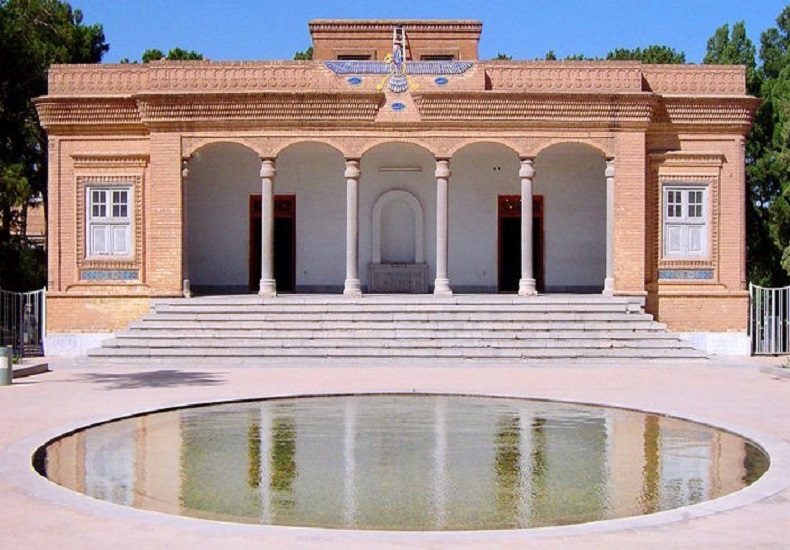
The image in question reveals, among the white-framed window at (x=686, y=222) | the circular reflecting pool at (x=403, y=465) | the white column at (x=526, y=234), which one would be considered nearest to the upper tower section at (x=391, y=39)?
the white column at (x=526, y=234)

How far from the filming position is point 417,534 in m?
6.00

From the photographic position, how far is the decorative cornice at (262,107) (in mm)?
21562

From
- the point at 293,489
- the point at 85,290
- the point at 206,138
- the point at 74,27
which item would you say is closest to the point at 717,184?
the point at 206,138

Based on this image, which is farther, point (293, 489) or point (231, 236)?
point (231, 236)

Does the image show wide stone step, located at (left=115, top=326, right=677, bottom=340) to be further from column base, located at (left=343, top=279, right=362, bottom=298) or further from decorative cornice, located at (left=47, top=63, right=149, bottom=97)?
decorative cornice, located at (left=47, top=63, right=149, bottom=97)

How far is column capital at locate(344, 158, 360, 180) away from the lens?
21.8 meters

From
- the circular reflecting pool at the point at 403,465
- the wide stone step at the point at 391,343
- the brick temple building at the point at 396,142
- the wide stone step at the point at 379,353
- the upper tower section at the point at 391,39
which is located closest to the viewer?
the circular reflecting pool at the point at 403,465

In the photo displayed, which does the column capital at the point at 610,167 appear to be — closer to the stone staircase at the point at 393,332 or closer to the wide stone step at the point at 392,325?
the stone staircase at the point at 393,332

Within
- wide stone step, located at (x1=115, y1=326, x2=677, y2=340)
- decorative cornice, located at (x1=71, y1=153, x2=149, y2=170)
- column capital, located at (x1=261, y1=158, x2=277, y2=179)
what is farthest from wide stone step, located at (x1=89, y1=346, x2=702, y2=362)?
decorative cornice, located at (x1=71, y1=153, x2=149, y2=170)

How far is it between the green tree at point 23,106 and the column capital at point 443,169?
934 cm

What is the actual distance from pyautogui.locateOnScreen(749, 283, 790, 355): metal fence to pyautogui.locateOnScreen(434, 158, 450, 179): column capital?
662 centimetres

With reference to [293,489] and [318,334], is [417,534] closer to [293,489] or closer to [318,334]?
[293,489]

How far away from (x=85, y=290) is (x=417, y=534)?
17264 millimetres

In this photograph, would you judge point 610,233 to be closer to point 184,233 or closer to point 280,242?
point 280,242
